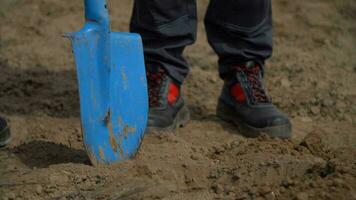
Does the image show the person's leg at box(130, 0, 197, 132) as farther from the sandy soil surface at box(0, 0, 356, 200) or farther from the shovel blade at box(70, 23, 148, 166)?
the shovel blade at box(70, 23, 148, 166)

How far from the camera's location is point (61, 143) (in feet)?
8.31

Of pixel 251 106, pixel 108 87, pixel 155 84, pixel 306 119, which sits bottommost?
pixel 306 119

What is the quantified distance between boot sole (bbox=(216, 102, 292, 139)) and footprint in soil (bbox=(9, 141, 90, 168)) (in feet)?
2.31

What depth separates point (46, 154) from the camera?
7.85ft

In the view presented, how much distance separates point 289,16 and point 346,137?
152 centimetres

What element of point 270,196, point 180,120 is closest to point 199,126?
point 180,120

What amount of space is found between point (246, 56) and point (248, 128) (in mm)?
293

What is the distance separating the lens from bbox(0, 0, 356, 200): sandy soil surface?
2113mm

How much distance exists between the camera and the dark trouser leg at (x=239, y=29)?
2.66 m

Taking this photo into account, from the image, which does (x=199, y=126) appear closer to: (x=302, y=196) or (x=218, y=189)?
(x=218, y=189)

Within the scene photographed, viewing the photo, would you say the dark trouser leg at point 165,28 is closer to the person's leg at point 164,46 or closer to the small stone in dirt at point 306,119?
the person's leg at point 164,46

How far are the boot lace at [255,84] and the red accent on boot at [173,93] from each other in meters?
0.27

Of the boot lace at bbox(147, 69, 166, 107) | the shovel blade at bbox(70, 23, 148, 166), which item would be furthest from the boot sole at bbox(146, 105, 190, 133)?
the shovel blade at bbox(70, 23, 148, 166)

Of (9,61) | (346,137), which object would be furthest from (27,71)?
(346,137)
